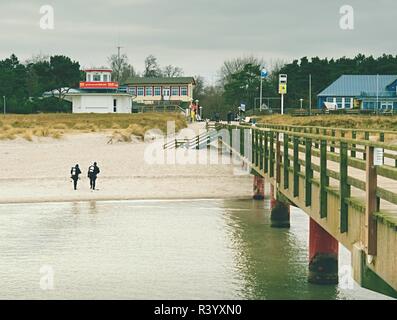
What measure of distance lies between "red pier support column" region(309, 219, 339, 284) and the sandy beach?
15.0 metres

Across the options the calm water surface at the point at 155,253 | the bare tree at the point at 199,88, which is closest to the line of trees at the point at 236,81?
the bare tree at the point at 199,88

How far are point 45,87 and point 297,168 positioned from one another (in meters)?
98.8

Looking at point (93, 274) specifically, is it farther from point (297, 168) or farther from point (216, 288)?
point (297, 168)

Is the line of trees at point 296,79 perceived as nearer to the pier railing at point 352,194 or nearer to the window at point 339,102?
the window at point 339,102

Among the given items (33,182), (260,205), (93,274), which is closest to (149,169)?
(33,182)

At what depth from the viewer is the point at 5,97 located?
4040 inches

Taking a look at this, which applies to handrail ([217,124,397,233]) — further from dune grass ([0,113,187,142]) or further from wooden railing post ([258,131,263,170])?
dune grass ([0,113,187,142])

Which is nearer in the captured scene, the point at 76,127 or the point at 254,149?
the point at 254,149

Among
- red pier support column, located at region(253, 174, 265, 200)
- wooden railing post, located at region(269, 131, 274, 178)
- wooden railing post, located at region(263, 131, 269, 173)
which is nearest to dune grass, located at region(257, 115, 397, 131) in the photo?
red pier support column, located at region(253, 174, 265, 200)

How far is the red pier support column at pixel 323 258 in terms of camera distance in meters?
14.8

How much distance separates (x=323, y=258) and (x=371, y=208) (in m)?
7.19

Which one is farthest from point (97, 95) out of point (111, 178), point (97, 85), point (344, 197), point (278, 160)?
point (344, 197)

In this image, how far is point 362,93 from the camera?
302 ft

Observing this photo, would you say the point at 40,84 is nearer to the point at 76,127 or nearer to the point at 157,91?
the point at 157,91
